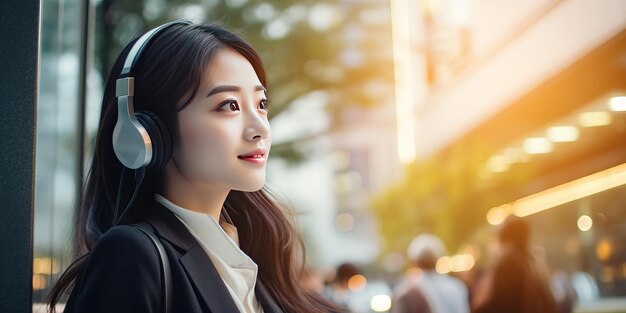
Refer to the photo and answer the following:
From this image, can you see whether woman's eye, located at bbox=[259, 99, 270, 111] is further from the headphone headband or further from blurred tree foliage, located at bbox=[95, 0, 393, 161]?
blurred tree foliage, located at bbox=[95, 0, 393, 161]

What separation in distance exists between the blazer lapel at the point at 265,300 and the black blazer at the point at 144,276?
0.18 m

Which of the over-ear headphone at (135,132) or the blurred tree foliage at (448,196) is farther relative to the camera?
the blurred tree foliage at (448,196)

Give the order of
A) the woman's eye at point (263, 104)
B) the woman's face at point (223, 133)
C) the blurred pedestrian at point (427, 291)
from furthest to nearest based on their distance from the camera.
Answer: the blurred pedestrian at point (427, 291) → the woman's eye at point (263, 104) → the woman's face at point (223, 133)

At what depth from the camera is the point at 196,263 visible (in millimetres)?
1261

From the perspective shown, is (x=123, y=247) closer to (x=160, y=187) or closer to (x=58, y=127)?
(x=160, y=187)

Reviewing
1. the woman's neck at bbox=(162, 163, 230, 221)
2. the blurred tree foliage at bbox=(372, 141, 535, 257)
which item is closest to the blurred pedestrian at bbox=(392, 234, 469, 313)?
the woman's neck at bbox=(162, 163, 230, 221)

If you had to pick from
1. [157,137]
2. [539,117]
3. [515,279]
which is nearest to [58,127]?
[157,137]

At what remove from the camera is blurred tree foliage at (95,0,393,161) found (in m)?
5.39

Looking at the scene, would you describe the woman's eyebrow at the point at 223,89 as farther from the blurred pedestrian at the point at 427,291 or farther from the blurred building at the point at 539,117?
the blurred pedestrian at the point at 427,291

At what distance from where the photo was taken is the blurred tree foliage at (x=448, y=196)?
42.5ft

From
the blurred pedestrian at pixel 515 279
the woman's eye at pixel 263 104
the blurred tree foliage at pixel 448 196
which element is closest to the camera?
the woman's eye at pixel 263 104

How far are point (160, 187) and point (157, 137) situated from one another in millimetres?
Answer: 148

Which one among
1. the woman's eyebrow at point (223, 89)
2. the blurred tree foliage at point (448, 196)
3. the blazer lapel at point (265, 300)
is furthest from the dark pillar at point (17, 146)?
the blurred tree foliage at point (448, 196)

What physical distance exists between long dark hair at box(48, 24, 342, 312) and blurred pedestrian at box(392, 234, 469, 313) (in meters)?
3.53
